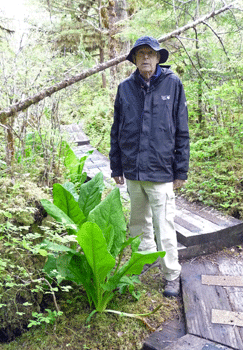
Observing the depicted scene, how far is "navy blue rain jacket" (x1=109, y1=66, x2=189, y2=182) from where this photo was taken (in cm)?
251

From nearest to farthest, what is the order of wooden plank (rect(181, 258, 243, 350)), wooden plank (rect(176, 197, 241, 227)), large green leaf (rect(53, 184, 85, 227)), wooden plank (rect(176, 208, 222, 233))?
wooden plank (rect(181, 258, 243, 350)) → large green leaf (rect(53, 184, 85, 227)) → wooden plank (rect(176, 208, 222, 233)) → wooden plank (rect(176, 197, 241, 227))

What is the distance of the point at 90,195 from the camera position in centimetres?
271

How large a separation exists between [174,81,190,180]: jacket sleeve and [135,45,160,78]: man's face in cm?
28

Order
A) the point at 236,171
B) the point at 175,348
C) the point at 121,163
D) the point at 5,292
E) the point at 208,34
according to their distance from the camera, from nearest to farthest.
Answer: the point at 175,348 → the point at 5,292 → the point at 121,163 → the point at 236,171 → the point at 208,34

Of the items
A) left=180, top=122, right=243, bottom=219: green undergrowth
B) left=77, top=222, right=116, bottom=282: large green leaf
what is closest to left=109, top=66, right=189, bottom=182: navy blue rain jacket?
left=77, top=222, right=116, bottom=282: large green leaf

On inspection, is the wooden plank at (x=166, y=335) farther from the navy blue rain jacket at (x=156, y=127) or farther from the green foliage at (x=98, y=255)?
the navy blue rain jacket at (x=156, y=127)

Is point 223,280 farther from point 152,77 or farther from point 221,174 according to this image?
point 221,174

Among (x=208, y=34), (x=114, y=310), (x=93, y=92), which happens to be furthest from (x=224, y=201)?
(x=93, y=92)

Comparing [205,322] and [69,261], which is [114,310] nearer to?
[69,261]

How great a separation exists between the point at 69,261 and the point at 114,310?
1.82 ft

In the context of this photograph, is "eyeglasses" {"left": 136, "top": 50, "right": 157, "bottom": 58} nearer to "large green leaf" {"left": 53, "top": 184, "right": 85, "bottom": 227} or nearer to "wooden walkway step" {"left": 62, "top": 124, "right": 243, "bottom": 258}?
Result: "large green leaf" {"left": 53, "top": 184, "right": 85, "bottom": 227}

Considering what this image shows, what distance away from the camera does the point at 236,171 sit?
178 inches

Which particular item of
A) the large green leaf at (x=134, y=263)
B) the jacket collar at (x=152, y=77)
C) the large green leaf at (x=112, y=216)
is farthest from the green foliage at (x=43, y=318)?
the jacket collar at (x=152, y=77)

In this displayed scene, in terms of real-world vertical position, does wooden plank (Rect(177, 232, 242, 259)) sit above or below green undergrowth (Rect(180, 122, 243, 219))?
below
